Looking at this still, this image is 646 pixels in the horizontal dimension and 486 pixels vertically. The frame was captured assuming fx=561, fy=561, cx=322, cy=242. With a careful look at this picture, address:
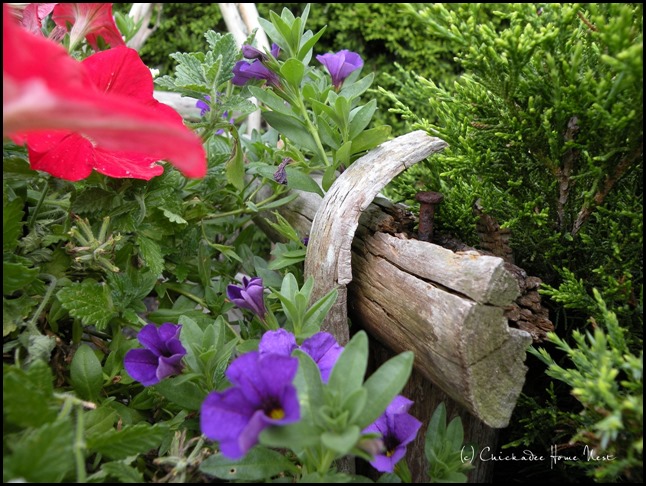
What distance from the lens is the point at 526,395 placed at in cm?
110

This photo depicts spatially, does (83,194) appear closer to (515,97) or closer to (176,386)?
(176,386)

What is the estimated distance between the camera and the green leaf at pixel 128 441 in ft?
2.27

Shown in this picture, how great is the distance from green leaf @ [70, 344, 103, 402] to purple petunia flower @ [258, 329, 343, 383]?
29 centimetres

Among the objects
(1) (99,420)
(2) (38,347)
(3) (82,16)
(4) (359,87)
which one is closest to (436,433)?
(1) (99,420)

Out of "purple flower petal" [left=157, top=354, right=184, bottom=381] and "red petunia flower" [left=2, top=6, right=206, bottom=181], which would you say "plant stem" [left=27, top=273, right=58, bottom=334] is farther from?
"red petunia flower" [left=2, top=6, right=206, bottom=181]

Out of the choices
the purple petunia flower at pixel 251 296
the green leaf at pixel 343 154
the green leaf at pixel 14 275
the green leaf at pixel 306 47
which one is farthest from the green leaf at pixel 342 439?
the green leaf at pixel 306 47

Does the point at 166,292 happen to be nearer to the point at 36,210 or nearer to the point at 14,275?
the point at 36,210

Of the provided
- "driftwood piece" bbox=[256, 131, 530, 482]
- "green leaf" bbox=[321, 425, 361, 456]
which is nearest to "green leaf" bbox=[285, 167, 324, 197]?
"driftwood piece" bbox=[256, 131, 530, 482]

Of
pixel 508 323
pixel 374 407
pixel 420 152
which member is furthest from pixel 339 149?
pixel 374 407

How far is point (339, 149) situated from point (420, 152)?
0.16 metres

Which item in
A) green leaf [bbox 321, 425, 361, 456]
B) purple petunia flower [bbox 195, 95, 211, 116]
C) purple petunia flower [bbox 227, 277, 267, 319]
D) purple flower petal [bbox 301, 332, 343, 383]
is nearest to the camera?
green leaf [bbox 321, 425, 361, 456]

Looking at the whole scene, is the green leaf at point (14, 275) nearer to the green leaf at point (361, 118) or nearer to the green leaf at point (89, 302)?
the green leaf at point (89, 302)

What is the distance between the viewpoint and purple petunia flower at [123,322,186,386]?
0.85 m

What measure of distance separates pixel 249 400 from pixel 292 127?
25.3 inches
